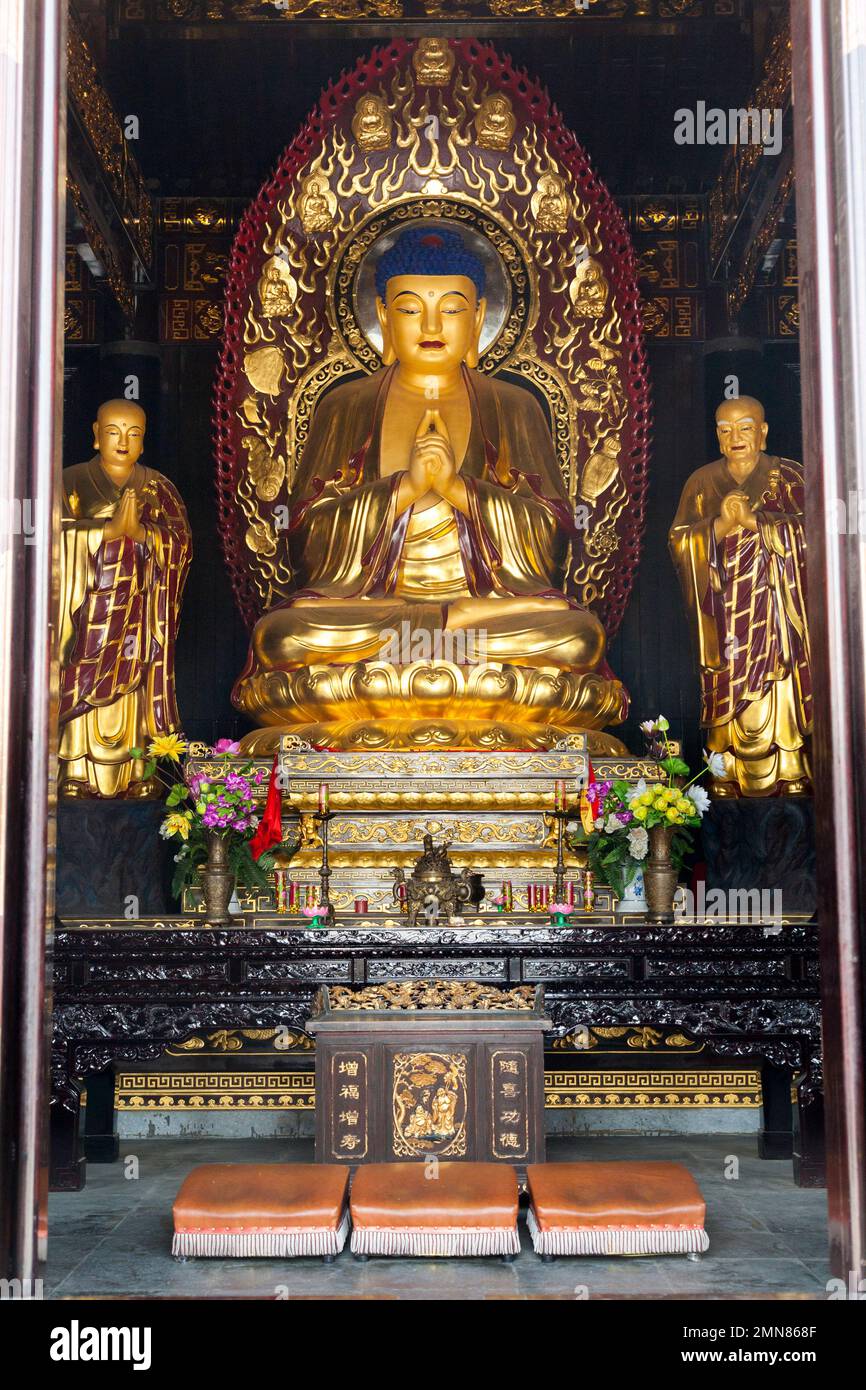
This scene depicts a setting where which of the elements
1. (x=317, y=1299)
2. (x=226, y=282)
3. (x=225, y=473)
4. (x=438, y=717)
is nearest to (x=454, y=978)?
(x=317, y=1299)

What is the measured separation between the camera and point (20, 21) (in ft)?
10.2

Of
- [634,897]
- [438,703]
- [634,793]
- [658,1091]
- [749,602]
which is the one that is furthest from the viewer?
[749,602]

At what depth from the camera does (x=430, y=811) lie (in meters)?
6.45

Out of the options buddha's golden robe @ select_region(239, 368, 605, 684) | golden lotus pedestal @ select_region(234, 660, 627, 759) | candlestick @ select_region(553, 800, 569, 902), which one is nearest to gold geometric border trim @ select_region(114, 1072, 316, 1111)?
candlestick @ select_region(553, 800, 569, 902)

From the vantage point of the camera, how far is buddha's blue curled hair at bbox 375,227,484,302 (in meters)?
8.05

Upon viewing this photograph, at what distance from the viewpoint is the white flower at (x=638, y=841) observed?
5.44 meters

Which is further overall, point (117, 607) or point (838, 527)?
point (117, 607)

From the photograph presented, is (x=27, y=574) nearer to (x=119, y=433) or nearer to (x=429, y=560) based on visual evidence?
(x=119, y=433)

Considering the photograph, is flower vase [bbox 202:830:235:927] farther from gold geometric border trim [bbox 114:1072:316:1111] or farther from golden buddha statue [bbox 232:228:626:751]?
golden buddha statue [bbox 232:228:626:751]

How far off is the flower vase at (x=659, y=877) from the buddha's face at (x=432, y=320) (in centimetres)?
342

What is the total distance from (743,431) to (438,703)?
1907 mm

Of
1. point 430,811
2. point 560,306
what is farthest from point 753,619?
point 560,306

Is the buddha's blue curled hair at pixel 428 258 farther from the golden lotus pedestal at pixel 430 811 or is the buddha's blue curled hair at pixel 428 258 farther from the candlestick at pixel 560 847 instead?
the candlestick at pixel 560 847

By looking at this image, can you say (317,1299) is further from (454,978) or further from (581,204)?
(581,204)
